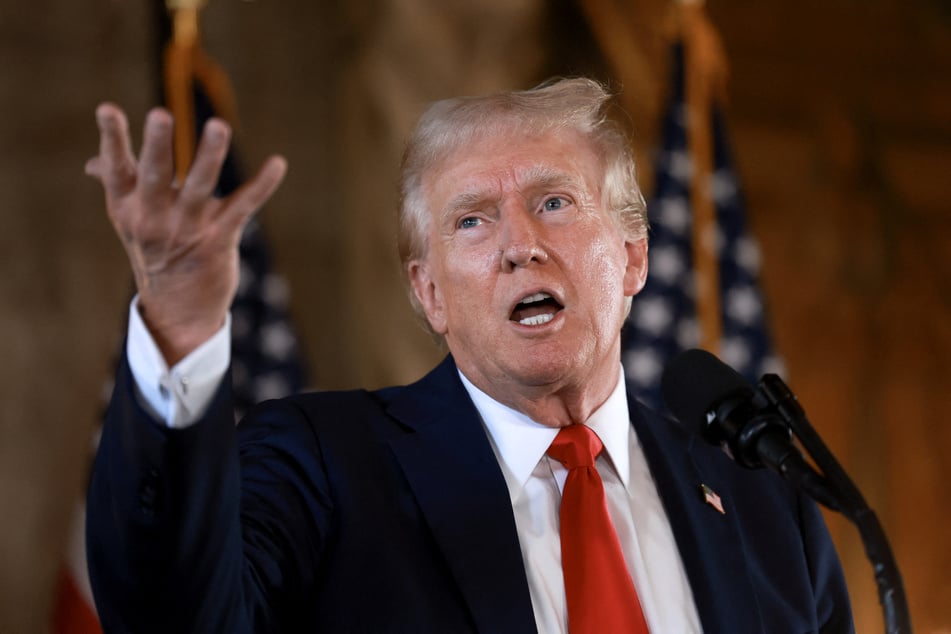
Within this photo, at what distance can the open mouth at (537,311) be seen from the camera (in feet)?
6.26

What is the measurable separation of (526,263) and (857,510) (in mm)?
798

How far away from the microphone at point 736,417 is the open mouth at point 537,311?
Result: 0.99 feet

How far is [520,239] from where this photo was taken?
6.25ft

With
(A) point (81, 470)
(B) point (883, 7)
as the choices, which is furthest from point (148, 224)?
(B) point (883, 7)

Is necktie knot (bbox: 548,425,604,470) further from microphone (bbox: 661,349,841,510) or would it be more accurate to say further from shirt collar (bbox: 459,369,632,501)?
microphone (bbox: 661,349,841,510)

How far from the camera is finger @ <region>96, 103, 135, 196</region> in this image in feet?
3.76

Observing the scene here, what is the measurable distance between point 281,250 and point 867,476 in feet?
8.86

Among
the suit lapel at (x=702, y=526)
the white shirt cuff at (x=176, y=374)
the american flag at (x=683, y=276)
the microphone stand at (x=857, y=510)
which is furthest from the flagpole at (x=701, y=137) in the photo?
the white shirt cuff at (x=176, y=374)

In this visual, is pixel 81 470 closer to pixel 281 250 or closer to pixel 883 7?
pixel 281 250

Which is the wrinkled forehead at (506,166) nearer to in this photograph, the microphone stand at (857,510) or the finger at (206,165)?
the microphone stand at (857,510)

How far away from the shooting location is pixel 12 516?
4.05 meters

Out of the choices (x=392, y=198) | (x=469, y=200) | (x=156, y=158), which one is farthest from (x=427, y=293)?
(x=392, y=198)

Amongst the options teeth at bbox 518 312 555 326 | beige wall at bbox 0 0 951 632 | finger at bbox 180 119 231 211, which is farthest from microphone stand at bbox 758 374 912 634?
beige wall at bbox 0 0 951 632

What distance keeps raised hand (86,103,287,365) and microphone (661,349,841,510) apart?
637 millimetres
